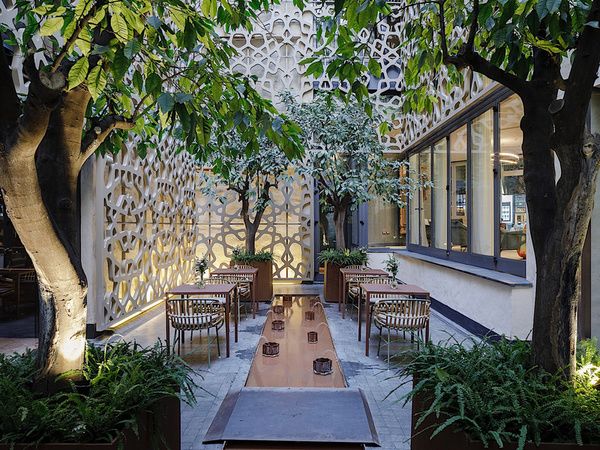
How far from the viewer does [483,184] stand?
7641 millimetres

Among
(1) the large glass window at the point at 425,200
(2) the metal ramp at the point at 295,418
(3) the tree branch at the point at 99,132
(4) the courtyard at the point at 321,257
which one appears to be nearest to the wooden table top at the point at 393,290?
(4) the courtyard at the point at 321,257

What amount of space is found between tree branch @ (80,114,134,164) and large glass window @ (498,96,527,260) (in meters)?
5.60

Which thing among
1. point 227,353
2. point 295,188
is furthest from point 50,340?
point 295,188

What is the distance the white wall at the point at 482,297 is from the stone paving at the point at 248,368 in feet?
1.54

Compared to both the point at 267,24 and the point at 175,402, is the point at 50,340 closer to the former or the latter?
the point at 175,402

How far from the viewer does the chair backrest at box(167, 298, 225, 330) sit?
5633 millimetres

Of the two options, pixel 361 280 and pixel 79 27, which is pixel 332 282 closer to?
pixel 361 280

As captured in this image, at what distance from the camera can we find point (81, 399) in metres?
2.62

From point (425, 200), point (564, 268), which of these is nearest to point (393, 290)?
point (564, 268)

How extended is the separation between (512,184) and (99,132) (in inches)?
235

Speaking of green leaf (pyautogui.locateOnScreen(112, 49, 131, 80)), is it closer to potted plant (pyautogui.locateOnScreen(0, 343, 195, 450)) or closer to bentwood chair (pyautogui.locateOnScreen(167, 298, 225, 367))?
potted plant (pyautogui.locateOnScreen(0, 343, 195, 450))

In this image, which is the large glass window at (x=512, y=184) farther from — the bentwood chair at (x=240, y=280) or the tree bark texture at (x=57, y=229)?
the tree bark texture at (x=57, y=229)

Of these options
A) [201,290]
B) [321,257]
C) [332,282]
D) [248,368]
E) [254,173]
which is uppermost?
[254,173]

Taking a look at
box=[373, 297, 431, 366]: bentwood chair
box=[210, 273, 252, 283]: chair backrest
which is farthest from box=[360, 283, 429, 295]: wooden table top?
box=[210, 273, 252, 283]: chair backrest
